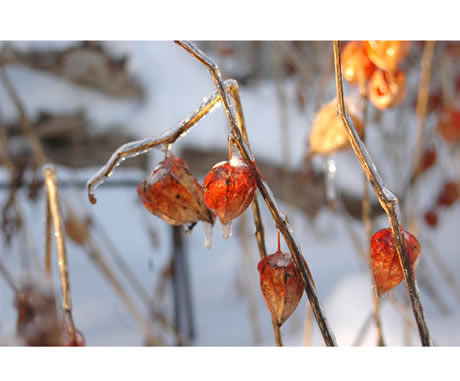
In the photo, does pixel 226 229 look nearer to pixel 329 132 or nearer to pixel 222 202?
pixel 222 202

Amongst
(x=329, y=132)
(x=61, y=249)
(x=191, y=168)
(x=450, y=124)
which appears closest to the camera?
(x=61, y=249)

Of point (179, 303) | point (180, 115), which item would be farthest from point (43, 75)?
point (179, 303)

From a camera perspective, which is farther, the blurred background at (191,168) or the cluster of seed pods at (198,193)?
the blurred background at (191,168)

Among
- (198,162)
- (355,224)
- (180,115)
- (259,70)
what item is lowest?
(355,224)

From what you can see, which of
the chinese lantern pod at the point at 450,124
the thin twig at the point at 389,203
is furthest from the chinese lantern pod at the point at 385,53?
the chinese lantern pod at the point at 450,124

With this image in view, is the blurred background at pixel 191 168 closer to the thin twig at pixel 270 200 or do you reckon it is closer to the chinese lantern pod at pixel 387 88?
the chinese lantern pod at pixel 387 88

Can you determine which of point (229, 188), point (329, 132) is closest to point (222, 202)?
point (229, 188)

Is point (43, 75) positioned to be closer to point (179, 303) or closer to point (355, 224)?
point (179, 303)
